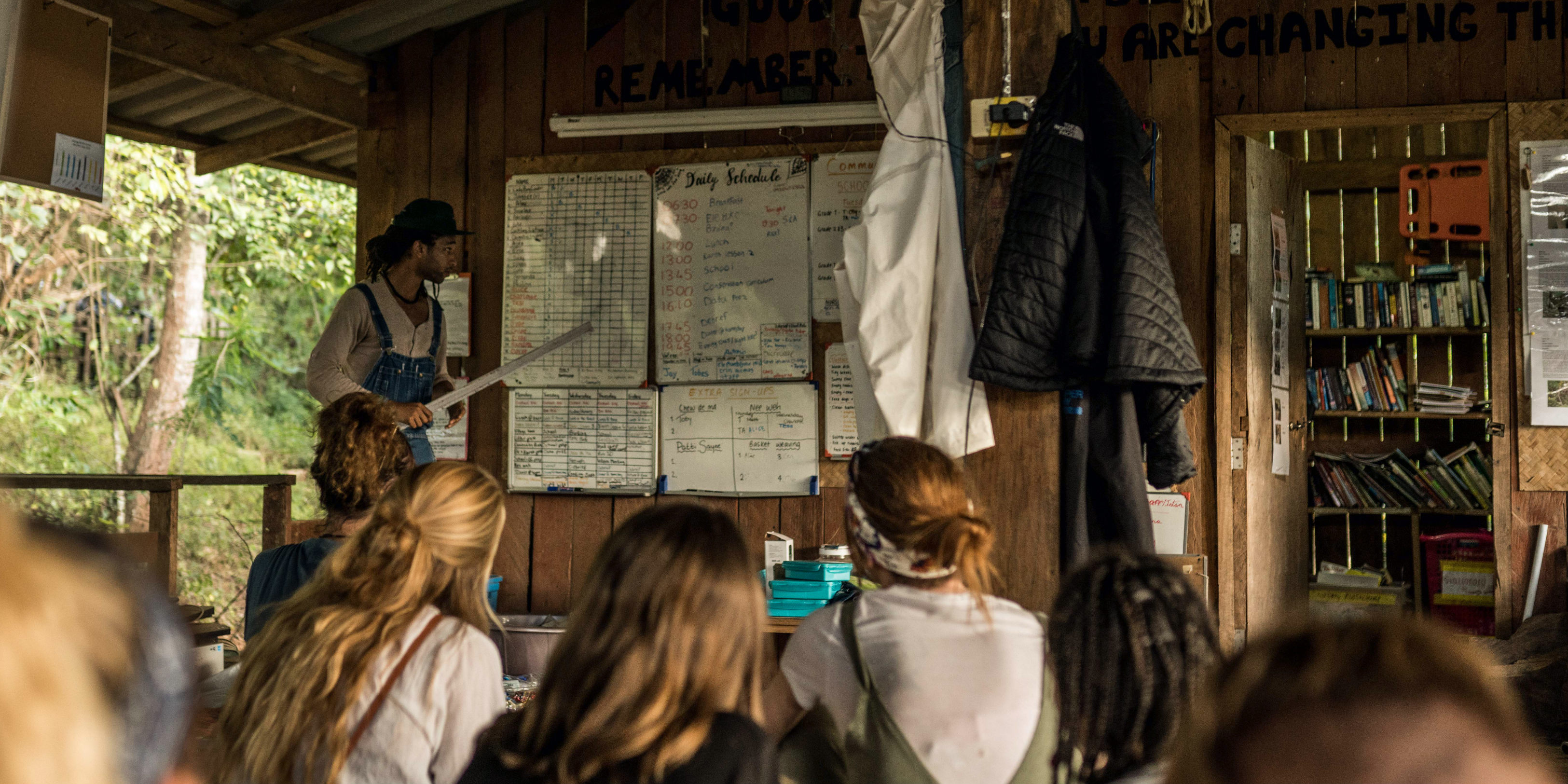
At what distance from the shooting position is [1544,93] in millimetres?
4797

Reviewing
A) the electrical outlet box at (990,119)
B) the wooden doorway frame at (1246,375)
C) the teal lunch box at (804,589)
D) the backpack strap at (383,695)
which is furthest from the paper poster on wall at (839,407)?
the backpack strap at (383,695)

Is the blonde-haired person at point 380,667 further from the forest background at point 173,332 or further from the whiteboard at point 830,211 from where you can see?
the forest background at point 173,332

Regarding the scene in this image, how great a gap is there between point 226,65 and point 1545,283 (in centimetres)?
533

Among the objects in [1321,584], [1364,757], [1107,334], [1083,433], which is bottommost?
[1321,584]

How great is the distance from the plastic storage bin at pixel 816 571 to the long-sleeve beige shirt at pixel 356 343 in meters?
1.60

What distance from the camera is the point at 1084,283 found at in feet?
9.28

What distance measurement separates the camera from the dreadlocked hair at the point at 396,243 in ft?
15.0

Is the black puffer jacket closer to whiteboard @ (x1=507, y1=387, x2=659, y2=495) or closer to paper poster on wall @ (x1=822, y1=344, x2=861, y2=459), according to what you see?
paper poster on wall @ (x1=822, y1=344, x2=861, y2=459)

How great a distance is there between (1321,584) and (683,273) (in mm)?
4084

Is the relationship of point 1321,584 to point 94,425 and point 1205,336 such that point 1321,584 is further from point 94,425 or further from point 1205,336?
point 94,425

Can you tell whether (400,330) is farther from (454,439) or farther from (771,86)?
(771,86)

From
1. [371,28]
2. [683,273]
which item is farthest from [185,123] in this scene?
[683,273]

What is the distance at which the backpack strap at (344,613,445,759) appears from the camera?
1847 mm

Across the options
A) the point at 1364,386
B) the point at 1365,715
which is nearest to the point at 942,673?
the point at 1365,715
